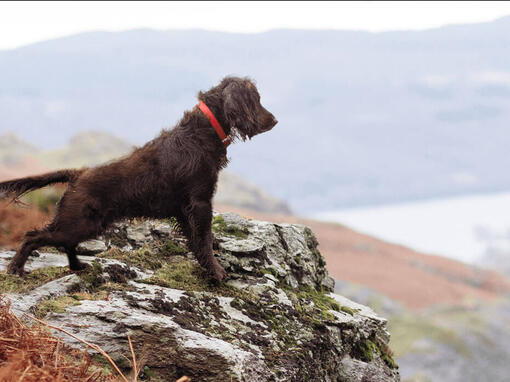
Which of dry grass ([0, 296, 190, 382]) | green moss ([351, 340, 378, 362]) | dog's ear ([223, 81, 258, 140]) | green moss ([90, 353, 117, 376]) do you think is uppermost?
dog's ear ([223, 81, 258, 140])

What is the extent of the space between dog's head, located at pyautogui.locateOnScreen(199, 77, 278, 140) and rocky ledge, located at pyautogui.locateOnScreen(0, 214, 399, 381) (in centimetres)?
121

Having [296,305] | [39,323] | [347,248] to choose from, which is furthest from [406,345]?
[347,248]

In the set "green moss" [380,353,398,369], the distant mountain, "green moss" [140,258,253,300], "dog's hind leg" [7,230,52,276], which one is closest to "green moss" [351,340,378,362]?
"green moss" [380,353,398,369]

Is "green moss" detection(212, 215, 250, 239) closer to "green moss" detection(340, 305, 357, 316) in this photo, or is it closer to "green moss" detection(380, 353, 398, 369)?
"green moss" detection(340, 305, 357, 316)

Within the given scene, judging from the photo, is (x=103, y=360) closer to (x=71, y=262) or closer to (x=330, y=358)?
(x=71, y=262)

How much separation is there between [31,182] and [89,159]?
36.0 metres

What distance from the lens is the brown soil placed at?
77.8 feet

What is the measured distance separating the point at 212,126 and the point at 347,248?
26126mm

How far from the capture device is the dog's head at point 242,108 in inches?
195

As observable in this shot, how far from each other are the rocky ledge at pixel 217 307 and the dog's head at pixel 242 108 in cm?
121

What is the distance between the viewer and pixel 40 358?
3.27 metres

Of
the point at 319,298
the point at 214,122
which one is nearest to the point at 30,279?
the point at 214,122

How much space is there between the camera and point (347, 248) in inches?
1194

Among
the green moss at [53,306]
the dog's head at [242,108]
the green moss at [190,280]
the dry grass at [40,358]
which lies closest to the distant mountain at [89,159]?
the green moss at [190,280]
